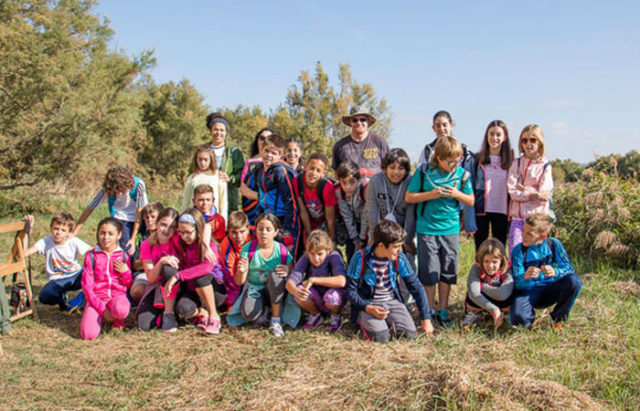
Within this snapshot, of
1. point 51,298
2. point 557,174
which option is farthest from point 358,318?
point 557,174

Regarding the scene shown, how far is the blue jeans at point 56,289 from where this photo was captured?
5.04 m

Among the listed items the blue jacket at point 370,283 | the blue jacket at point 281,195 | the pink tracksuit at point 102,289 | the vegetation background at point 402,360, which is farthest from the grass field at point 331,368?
the blue jacket at point 281,195

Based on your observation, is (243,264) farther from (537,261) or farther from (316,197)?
(537,261)

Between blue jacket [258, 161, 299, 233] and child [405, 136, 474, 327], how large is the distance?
1.23 metres

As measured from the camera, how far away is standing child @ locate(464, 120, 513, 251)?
4.70 meters

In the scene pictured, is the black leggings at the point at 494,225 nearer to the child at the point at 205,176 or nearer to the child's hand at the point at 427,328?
the child's hand at the point at 427,328

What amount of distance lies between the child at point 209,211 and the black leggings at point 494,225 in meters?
2.68

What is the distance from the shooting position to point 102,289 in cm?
467

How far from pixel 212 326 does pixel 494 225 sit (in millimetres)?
2978

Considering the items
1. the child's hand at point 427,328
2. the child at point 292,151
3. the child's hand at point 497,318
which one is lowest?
the child's hand at point 427,328

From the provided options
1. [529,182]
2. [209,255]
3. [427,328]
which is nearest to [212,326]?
[209,255]

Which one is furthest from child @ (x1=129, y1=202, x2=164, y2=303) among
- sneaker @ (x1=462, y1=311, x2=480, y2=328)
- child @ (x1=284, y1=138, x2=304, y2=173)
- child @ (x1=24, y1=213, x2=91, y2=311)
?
sneaker @ (x1=462, y1=311, x2=480, y2=328)

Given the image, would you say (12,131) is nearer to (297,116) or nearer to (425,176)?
(425,176)

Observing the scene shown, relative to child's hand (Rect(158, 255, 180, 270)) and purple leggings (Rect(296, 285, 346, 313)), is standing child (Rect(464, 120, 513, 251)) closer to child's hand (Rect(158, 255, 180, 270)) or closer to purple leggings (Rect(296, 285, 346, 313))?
purple leggings (Rect(296, 285, 346, 313))
